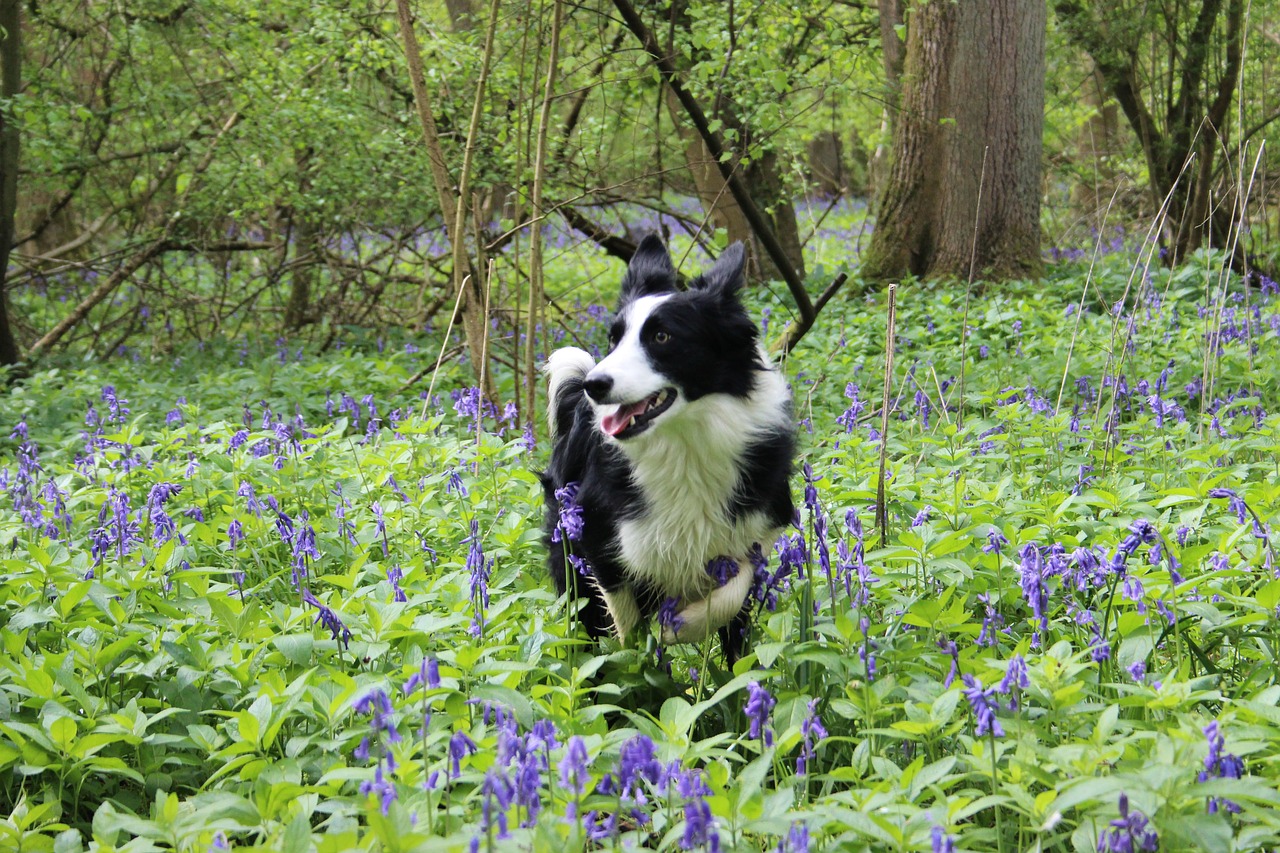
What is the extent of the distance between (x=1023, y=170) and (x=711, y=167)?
107 inches

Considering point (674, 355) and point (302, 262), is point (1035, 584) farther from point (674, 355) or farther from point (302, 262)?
point (302, 262)

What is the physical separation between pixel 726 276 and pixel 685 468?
64cm

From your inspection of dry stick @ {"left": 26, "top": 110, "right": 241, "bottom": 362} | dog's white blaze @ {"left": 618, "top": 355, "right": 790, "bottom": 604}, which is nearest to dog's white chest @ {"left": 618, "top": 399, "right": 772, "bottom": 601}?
dog's white blaze @ {"left": 618, "top": 355, "right": 790, "bottom": 604}

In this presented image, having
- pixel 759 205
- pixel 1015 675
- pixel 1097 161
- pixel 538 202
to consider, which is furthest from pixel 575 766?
pixel 1097 161

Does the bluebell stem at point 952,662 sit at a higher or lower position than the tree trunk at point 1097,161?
lower

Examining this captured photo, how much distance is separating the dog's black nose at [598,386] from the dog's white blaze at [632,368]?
0.5 inches

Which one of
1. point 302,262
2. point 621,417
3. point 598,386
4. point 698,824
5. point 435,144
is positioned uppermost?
point 435,144

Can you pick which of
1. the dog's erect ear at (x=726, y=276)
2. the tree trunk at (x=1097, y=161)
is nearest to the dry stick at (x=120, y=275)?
the dog's erect ear at (x=726, y=276)

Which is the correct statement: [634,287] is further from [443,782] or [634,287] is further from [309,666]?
[443,782]

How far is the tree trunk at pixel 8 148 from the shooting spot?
8.42m

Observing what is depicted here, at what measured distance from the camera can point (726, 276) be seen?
3723 millimetres

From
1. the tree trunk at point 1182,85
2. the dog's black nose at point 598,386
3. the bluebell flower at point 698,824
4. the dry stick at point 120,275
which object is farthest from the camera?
the dry stick at point 120,275

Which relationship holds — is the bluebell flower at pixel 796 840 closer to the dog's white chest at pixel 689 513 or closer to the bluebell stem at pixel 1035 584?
the bluebell stem at pixel 1035 584

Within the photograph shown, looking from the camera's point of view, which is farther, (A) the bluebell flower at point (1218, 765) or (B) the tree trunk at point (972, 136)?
(B) the tree trunk at point (972, 136)
